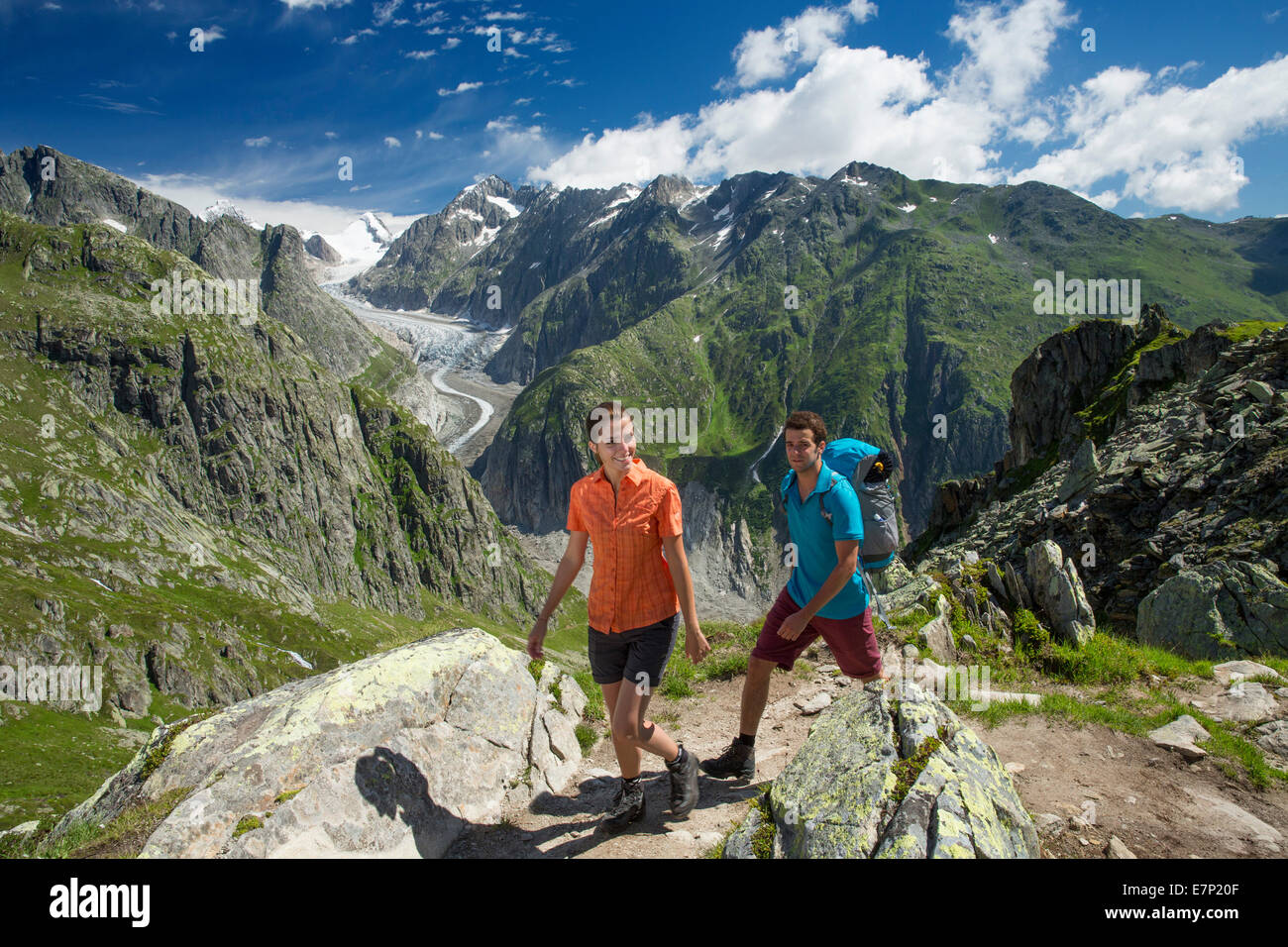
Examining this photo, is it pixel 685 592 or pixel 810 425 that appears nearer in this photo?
pixel 685 592

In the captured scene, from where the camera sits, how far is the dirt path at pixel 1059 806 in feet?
22.3

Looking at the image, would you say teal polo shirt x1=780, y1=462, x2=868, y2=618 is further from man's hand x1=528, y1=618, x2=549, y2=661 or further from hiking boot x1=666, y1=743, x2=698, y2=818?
man's hand x1=528, y1=618, x2=549, y2=661

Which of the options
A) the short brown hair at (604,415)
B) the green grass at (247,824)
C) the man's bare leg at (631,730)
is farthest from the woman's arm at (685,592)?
the green grass at (247,824)

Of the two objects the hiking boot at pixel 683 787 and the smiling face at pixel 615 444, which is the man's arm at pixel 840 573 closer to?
the hiking boot at pixel 683 787

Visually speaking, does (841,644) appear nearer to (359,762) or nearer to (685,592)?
(685,592)

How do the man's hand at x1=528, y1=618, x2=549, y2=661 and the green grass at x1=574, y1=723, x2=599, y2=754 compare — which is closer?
the man's hand at x1=528, y1=618, x2=549, y2=661

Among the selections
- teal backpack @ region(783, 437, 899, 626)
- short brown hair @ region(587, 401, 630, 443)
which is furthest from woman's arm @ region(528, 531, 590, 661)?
teal backpack @ region(783, 437, 899, 626)

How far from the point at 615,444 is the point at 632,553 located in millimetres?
1364

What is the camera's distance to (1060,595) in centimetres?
1404

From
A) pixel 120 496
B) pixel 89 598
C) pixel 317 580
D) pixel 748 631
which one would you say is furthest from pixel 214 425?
pixel 748 631

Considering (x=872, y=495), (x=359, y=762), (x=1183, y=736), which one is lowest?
(x=1183, y=736)

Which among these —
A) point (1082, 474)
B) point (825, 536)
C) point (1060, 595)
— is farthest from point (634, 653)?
point (1082, 474)

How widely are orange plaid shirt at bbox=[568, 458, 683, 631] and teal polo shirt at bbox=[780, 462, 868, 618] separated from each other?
5.45ft

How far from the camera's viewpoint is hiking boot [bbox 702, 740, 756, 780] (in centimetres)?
909
